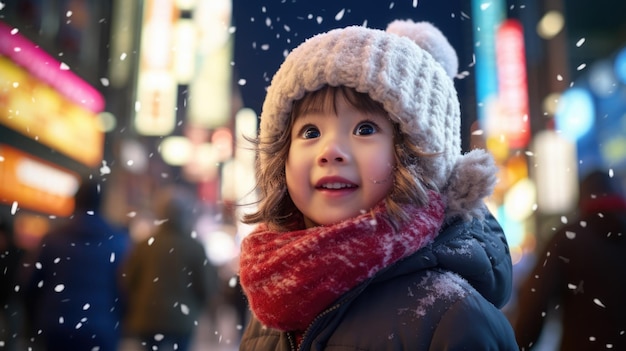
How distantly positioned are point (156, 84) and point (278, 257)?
13.1 meters

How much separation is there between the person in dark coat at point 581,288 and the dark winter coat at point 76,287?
2224mm

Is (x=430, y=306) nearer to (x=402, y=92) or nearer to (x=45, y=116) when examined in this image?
(x=402, y=92)

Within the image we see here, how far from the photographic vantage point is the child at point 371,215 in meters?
Answer: 1.22

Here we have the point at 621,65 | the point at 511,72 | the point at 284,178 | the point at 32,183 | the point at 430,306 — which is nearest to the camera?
the point at 430,306

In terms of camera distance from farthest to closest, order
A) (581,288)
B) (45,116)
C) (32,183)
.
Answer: (45,116) < (32,183) < (581,288)

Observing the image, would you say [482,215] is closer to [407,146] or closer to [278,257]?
[407,146]

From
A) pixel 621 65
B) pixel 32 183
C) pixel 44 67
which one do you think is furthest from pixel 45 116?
pixel 621 65

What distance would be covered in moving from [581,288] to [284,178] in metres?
1.34

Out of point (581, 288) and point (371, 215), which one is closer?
point (371, 215)

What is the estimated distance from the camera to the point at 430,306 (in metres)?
1.19

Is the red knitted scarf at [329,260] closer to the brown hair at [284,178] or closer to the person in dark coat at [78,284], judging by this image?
the brown hair at [284,178]

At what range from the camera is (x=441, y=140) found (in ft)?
4.60

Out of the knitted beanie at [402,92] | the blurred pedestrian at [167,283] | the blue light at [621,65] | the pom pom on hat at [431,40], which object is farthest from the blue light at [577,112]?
the knitted beanie at [402,92]

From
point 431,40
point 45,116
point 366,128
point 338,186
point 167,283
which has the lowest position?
point 45,116
